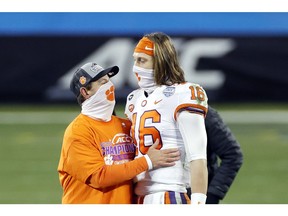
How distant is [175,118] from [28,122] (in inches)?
380

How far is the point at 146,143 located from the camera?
14.9 feet

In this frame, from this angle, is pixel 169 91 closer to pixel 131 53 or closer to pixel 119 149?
pixel 119 149

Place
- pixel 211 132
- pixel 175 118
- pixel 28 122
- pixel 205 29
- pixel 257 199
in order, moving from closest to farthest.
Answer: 1. pixel 175 118
2. pixel 211 132
3. pixel 257 199
4. pixel 28 122
5. pixel 205 29

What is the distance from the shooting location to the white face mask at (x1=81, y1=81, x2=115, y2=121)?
4.62m

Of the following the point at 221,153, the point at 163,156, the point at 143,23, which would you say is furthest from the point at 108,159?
the point at 143,23

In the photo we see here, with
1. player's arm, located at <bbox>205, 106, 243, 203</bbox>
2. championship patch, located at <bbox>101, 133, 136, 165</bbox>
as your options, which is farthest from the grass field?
championship patch, located at <bbox>101, 133, 136, 165</bbox>

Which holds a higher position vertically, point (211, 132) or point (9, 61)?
point (9, 61)

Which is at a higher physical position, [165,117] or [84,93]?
[84,93]

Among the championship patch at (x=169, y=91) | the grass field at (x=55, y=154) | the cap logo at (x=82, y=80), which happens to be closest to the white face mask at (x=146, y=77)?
the championship patch at (x=169, y=91)

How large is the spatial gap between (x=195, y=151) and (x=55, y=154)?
7190 mm

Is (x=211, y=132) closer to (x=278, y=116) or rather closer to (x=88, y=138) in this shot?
(x=88, y=138)

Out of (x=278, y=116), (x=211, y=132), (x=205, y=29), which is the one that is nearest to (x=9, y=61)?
(x=205, y=29)

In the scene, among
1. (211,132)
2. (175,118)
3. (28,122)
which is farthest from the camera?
(28,122)

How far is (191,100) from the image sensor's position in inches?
172
